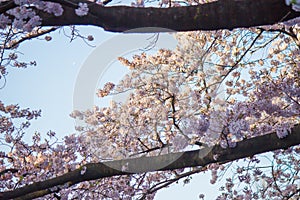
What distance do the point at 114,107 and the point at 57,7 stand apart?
21.8 ft

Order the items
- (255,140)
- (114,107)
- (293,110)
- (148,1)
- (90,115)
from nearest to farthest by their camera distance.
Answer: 1. (255,140)
2. (293,110)
3. (148,1)
4. (114,107)
5. (90,115)

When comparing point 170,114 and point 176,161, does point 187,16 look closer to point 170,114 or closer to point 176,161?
point 176,161

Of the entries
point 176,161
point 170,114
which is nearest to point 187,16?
point 176,161

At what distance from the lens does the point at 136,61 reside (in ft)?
30.9

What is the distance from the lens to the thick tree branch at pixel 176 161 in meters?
3.84

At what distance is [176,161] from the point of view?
3.99m

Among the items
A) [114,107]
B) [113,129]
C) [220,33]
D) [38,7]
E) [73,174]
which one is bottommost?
[73,174]

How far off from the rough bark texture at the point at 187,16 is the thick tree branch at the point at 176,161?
1.58 m

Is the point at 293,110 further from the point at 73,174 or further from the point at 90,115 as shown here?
the point at 90,115

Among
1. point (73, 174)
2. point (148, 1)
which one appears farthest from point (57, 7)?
point (148, 1)

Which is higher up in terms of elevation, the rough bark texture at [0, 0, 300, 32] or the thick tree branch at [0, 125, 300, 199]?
the rough bark texture at [0, 0, 300, 32]

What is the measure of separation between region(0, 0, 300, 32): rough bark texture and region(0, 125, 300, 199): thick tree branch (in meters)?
1.58

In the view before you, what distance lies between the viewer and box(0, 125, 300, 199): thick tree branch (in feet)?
12.6

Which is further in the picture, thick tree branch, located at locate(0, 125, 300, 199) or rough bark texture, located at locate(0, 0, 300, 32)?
thick tree branch, located at locate(0, 125, 300, 199)
